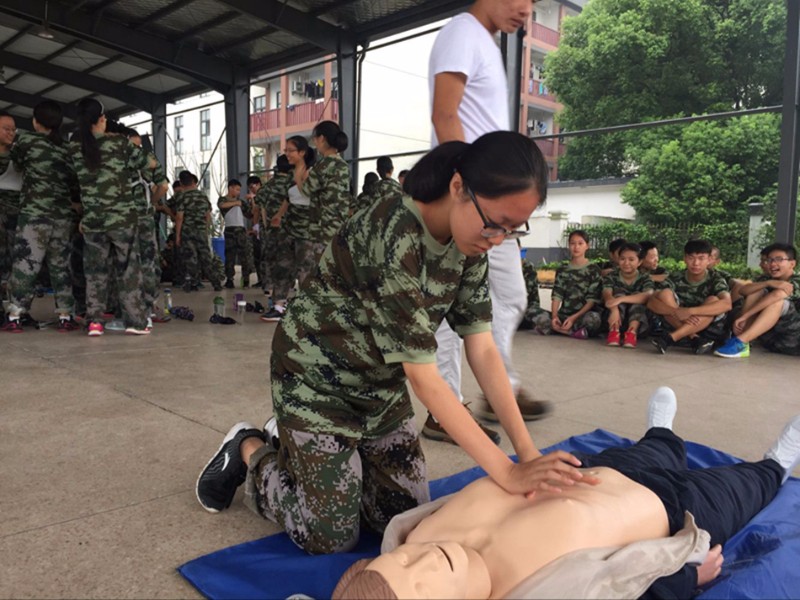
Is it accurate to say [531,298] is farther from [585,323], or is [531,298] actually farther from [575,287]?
[585,323]

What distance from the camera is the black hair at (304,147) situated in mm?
5328

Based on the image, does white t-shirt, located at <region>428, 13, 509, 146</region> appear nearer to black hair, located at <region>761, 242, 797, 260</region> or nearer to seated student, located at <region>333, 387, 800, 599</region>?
A: seated student, located at <region>333, 387, 800, 599</region>

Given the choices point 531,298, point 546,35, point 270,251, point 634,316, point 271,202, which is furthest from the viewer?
point 546,35

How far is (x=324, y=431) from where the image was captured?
5.06 feet

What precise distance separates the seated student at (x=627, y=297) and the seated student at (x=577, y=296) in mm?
114

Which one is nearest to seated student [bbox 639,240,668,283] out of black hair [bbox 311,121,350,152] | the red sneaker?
the red sneaker

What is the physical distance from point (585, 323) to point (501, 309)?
9.98 ft

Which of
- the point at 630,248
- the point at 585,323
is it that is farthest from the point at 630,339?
the point at 630,248

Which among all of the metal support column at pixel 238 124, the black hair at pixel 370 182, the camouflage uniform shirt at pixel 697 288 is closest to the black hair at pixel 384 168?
the black hair at pixel 370 182

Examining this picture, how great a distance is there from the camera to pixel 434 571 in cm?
109

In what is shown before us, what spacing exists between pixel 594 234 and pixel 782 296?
37.9ft

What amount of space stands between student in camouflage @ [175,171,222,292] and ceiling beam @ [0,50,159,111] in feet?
18.8

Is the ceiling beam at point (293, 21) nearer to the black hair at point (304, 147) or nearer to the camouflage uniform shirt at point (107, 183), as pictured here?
the black hair at point (304, 147)

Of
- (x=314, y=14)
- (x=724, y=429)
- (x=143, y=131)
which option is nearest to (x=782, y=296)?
(x=724, y=429)
